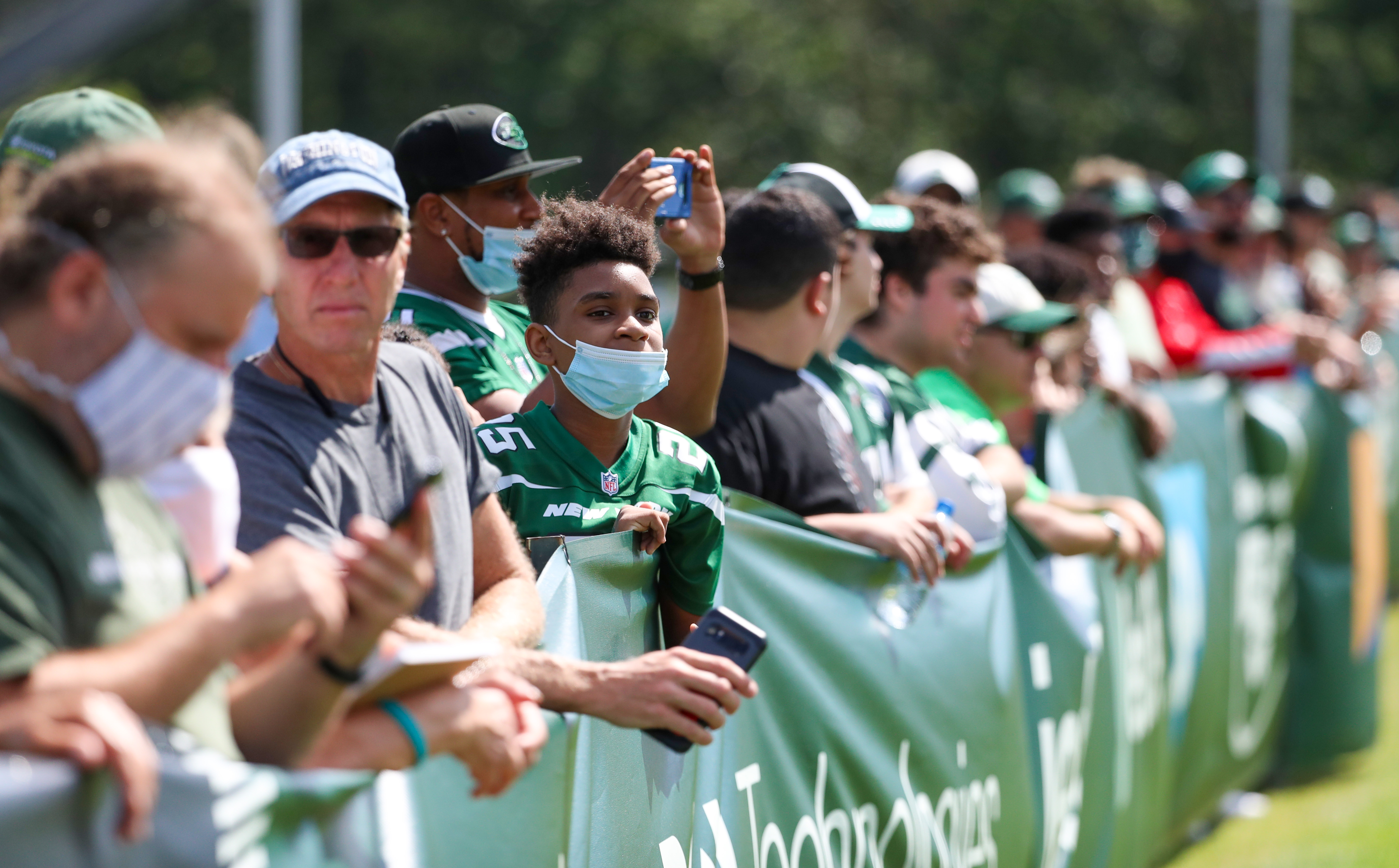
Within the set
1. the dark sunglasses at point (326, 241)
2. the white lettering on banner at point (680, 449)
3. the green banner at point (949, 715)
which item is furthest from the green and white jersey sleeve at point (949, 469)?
the dark sunglasses at point (326, 241)

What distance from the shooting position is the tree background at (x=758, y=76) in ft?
97.3

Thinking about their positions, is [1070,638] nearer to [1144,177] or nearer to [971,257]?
[971,257]

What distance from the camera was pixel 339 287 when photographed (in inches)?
108

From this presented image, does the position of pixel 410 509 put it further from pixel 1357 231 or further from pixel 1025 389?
pixel 1357 231

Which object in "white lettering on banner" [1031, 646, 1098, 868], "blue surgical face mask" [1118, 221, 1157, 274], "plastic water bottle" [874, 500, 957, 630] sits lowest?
"white lettering on banner" [1031, 646, 1098, 868]

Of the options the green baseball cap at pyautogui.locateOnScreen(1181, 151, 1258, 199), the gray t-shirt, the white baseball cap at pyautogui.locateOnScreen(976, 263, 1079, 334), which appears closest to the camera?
the gray t-shirt

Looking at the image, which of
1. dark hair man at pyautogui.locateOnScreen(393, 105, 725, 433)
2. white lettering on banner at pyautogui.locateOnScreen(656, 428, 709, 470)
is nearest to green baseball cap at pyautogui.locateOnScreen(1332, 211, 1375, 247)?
dark hair man at pyautogui.locateOnScreen(393, 105, 725, 433)

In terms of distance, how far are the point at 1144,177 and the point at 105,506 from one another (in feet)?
31.6

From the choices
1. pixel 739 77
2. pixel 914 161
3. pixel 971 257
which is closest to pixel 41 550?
pixel 971 257

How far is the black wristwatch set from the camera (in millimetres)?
3711

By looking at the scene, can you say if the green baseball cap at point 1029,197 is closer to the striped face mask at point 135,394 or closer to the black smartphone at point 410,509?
the black smartphone at point 410,509

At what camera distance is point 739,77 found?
99.7 feet

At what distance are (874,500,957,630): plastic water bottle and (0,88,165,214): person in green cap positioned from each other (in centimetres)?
202

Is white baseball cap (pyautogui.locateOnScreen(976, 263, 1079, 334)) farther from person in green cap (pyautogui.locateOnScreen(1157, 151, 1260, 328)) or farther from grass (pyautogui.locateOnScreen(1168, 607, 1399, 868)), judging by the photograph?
person in green cap (pyautogui.locateOnScreen(1157, 151, 1260, 328))
